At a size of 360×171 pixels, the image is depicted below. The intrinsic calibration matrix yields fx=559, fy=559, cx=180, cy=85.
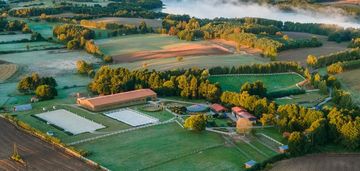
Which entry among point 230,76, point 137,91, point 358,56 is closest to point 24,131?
→ point 137,91

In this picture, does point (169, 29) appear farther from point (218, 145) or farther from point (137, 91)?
point (218, 145)

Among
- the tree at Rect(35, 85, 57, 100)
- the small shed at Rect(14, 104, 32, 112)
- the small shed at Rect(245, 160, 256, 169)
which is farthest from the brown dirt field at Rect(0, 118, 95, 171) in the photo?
the small shed at Rect(245, 160, 256, 169)

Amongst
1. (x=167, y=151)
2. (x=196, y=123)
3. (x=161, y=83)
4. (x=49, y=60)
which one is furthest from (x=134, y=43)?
(x=167, y=151)

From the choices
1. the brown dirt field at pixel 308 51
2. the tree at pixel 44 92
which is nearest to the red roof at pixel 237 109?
the tree at pixel 44 92

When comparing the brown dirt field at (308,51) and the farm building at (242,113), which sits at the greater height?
the brown dirt field at (308,51)

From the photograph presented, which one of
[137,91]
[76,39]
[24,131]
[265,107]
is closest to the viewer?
[24,131]

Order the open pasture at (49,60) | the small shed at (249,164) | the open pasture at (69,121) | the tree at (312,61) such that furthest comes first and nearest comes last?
1. the tree at (312,61)
2. the open pasture at (49,60)
3. the open pasture at (69,121)
4. the small shed at (249,164)

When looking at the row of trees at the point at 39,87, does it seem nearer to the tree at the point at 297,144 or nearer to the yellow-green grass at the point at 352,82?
the tree at the point at 297,144
